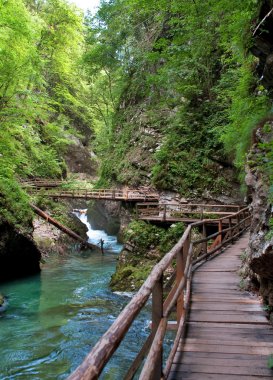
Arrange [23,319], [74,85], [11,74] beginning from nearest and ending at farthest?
[23,319], [11,74], [74,85]

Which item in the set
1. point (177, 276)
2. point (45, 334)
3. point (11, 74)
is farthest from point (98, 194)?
point (177, 276)

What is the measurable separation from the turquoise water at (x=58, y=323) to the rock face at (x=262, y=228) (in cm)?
351

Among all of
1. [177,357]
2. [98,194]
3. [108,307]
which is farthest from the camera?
[98,194]

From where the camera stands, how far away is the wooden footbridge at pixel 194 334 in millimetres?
1968

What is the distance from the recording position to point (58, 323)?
32.6ft

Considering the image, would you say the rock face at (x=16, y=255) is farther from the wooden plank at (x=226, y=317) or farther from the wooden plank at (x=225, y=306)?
the wooden plank at (x=226, y=317)

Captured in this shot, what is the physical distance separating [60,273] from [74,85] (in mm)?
29017

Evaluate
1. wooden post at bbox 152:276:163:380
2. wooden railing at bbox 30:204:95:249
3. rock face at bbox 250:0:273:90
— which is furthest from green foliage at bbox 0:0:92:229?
wooden post at bbox 152:276:163:380

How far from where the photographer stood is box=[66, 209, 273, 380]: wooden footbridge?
6.46 ft

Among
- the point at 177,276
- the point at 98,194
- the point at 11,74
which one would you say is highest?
the point at 11,74

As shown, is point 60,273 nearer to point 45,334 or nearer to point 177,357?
point 45,334

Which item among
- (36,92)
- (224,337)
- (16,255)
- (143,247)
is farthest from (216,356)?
(36,92)

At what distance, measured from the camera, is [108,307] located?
11438 mm

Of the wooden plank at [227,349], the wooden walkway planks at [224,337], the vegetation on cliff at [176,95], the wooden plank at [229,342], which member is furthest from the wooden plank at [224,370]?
the vegetation on cliff at [176,95]
